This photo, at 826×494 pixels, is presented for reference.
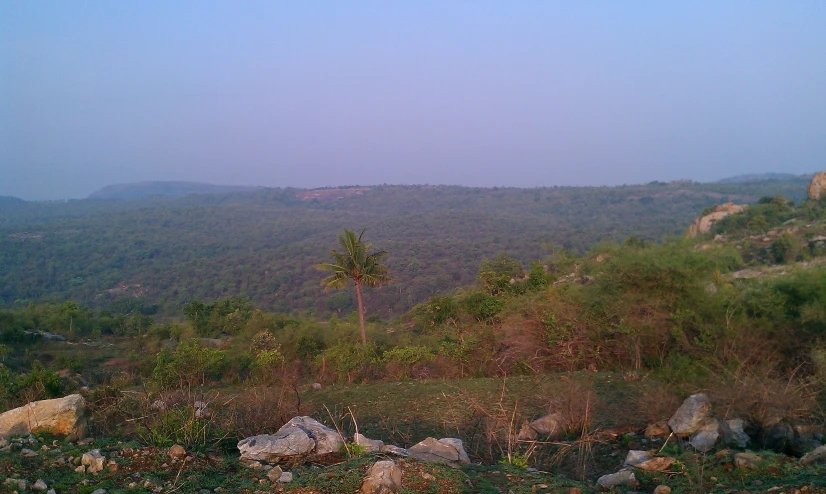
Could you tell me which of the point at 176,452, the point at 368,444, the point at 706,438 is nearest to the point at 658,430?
the point at 706,438

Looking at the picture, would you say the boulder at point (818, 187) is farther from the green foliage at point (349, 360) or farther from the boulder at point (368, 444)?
the boulder at point (368, 444)

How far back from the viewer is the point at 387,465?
464 cm

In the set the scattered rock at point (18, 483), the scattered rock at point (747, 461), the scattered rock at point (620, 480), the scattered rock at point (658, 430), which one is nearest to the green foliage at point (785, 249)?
the scattered rock at point (658, 430)

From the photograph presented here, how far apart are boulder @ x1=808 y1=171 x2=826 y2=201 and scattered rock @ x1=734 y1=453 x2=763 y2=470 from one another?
104ft

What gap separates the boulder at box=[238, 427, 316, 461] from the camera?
5574 millimetres

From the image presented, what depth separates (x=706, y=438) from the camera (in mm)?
6305

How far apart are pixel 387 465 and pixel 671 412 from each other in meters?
5.02

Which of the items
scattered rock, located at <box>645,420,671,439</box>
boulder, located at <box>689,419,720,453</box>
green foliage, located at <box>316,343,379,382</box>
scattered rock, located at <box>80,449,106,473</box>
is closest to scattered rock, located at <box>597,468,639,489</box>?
boulder, located at <box>689,419,720,453</box>

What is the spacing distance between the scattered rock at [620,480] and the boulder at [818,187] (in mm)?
32492

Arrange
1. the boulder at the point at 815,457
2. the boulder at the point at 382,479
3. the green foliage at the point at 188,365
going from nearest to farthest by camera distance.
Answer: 1. the boulder at the point at 382,479
2. the boulder at the point at 815,457
3. the green foliage at the point at 188,365

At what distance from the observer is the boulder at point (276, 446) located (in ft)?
18.3

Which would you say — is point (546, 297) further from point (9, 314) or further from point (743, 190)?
point (743, 190)

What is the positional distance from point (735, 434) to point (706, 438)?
1.61 feet

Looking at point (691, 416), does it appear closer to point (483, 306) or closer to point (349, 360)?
point (349, 360)
